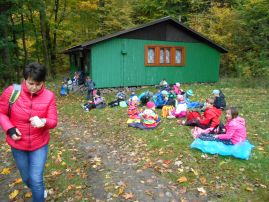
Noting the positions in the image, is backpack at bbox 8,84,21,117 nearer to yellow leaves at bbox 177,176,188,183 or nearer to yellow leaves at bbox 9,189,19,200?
yellow leaves at bbox 9,189,19,200

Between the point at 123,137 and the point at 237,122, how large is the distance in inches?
124

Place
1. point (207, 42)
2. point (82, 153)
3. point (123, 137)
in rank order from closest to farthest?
1. point (82, 153)
2. point (123, 137)
3. point (207, 42)

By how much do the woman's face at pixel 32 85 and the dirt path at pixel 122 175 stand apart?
2135 millimetres

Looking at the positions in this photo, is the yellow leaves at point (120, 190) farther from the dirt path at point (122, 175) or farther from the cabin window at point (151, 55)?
the cabin window at point (151, 55)

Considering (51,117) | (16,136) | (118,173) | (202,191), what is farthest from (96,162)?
(16,136)

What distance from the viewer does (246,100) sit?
42.0 ft

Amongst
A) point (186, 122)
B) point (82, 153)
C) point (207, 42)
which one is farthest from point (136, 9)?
point (82, 153)

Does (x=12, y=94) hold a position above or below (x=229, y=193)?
above

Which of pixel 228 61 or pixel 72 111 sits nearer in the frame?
pixel 72 111

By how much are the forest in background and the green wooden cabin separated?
11.4ft

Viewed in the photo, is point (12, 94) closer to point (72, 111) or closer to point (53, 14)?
point (72, 111)

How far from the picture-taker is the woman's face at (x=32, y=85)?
3319 mm

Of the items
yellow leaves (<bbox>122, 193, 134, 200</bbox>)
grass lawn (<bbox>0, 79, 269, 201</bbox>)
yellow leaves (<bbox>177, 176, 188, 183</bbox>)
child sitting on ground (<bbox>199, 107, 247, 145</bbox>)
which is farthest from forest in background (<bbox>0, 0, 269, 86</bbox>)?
yellow leaves (<bbox>122, 193, 134, 200</bbox>)

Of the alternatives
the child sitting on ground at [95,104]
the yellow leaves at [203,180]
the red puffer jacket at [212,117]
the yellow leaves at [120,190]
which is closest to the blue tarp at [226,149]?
the yellow leaves at [203,180]
